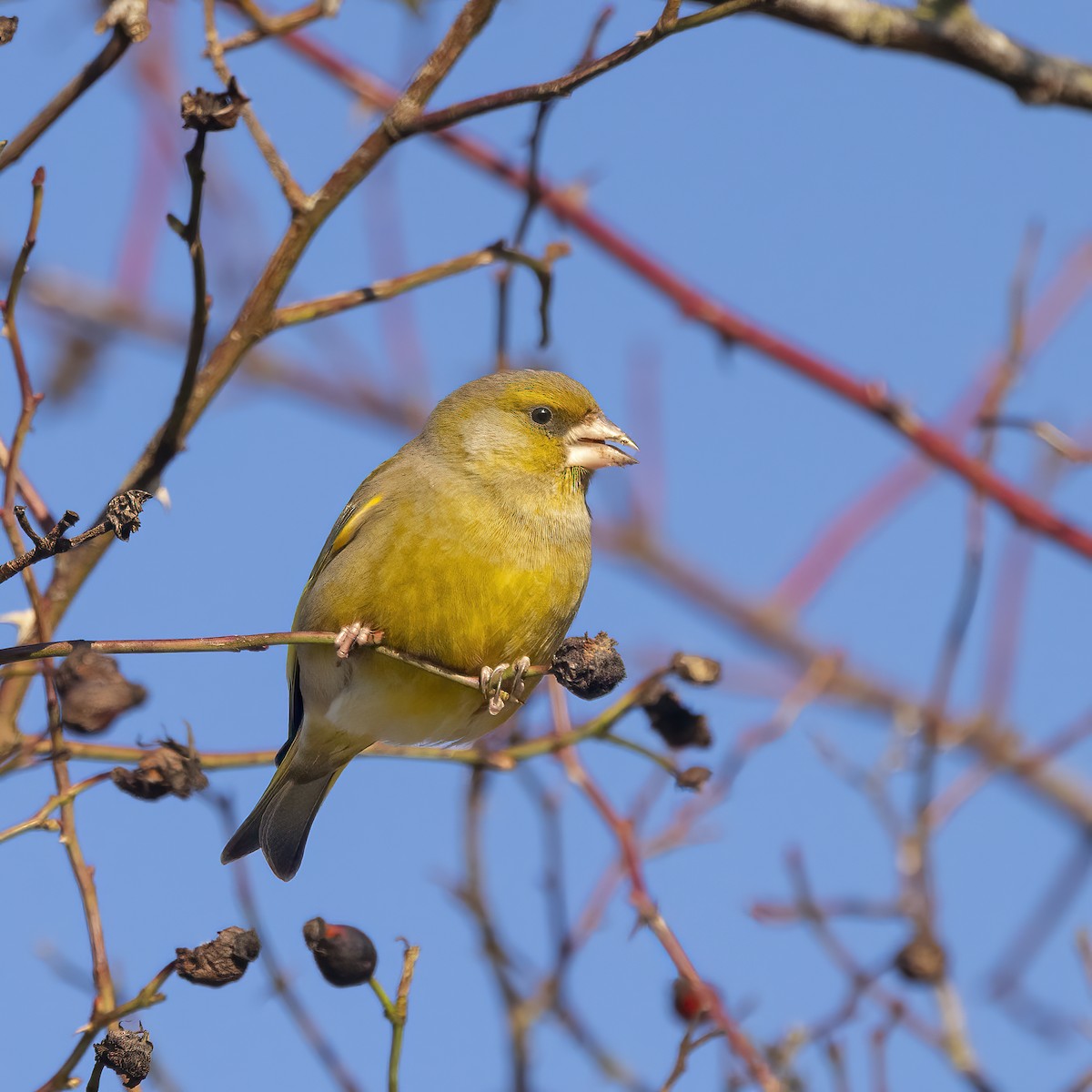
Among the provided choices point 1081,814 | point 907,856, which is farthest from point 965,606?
point 1081,814

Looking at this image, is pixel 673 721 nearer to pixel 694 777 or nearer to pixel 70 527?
pixel 694 777

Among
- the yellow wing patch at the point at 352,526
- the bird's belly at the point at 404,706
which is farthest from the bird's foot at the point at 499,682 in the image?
the yellow wing patch at the point at 352,526

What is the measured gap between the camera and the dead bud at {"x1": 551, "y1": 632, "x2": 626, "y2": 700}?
2809 mm

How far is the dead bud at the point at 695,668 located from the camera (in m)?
3.08

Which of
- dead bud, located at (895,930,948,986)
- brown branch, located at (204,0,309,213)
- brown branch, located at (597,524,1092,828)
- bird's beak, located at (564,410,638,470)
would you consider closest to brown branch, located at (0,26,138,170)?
brown branch, located at (204,0,309,213)

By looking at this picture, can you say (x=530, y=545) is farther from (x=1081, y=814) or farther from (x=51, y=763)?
(x=1081, y=814)

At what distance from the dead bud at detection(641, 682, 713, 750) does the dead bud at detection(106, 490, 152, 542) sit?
144 centimetres

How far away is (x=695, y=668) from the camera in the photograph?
308cm

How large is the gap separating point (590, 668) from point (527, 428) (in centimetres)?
164

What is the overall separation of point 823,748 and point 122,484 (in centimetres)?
194

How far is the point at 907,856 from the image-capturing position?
3504 mm

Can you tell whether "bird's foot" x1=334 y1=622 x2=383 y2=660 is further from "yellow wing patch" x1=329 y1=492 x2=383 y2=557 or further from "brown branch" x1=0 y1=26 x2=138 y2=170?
"brown branch" x1=0 y1=26 x2=138 y2=170

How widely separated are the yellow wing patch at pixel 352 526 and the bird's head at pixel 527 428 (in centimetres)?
26

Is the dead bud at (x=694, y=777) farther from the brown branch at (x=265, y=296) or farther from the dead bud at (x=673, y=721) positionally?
the brown branch at (x=265, y=296)
